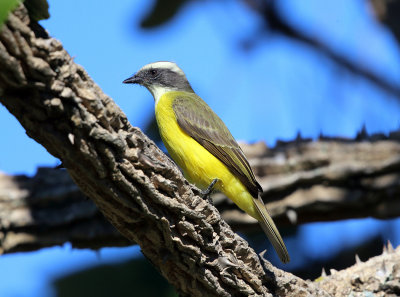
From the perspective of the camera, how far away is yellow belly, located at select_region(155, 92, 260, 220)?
5152 millimetres

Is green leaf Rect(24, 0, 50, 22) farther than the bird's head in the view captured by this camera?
No

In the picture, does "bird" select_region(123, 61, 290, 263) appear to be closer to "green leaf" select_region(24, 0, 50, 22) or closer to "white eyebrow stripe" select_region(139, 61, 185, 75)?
"white eyebrow stripe" select_region(139, 61, 185, 75)

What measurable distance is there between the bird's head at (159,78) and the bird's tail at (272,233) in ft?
6.78

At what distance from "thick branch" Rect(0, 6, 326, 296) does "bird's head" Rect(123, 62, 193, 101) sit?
3059 millimetres

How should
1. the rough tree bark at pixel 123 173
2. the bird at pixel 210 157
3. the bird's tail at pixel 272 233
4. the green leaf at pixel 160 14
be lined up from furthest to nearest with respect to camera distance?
the green leaf at pixel 160 14
the bird at pixel 210 157
the bird's tail at pixel 272 233
the rough tree bark at pixel 123 173

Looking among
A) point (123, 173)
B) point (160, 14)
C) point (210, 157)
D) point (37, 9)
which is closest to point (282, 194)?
point (210, 157)

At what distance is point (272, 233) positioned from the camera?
198 inches

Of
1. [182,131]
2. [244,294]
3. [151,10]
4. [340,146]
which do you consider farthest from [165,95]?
[244,294]

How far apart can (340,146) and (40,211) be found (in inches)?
146

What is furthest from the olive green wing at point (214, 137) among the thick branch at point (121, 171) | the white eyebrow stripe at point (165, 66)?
the thick branch at point (121, 171)

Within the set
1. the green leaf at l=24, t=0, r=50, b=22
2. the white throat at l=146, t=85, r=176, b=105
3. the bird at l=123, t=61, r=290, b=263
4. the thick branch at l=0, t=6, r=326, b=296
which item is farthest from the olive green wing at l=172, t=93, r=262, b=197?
the green leaf at l=24, t=0, r=50, b=22

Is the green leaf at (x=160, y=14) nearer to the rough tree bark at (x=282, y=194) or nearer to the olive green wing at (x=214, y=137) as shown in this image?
the olive green wing at (x=214, y=137)

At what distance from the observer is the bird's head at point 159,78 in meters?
6.61

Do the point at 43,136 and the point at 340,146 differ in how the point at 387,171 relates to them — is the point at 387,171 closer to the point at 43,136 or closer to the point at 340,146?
the point at 340,146
